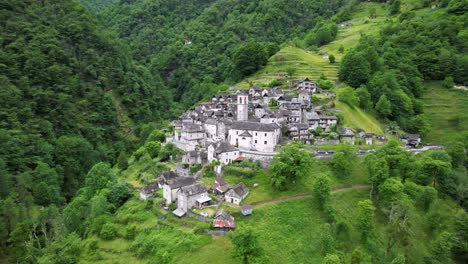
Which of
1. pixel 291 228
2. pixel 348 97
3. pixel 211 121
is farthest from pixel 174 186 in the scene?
pixel 348 97

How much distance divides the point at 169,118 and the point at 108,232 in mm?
70390

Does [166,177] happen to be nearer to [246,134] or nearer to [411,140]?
[246,134]

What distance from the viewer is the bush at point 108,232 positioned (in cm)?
4803

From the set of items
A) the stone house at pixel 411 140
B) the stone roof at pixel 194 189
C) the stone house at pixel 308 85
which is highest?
the stone house at pixel 308 85

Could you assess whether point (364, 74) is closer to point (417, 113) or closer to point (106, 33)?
point (417, 113)

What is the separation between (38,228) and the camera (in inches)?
2361

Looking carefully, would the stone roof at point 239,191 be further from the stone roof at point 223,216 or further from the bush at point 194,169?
the bush at point 194,169

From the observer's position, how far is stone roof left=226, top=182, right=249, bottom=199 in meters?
46.5

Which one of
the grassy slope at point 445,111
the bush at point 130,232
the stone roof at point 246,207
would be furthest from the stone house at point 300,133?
the grassy slope at point 445,111

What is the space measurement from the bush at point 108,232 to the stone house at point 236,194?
15934 mm

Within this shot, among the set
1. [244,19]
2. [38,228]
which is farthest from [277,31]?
[38,228]

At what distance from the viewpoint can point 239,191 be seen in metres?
47.0

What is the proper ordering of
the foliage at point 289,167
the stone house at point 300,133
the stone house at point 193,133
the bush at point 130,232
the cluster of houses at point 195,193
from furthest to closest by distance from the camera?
the stone house at point 193,133 < the stone house at point 300,133 < the foliage at point 289,167 < the bush at point 130,232 < the cluster of houses at point 195,193

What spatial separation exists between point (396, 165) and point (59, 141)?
7180 cm
